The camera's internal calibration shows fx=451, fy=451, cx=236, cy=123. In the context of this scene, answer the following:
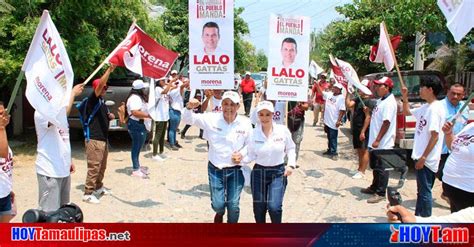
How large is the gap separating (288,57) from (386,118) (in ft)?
6.30

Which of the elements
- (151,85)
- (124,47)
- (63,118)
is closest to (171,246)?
(63,118)

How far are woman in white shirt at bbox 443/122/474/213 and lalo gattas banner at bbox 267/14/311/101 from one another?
2.13m

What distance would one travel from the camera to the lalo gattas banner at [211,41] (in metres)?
5.26

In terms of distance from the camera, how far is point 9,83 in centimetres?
911

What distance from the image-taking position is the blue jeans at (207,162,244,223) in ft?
15.1

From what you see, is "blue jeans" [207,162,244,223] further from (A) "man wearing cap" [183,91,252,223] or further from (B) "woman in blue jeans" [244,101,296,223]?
(B) "woman in blue jeans" [244,101,296,223]

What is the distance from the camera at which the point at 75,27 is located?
924 cm

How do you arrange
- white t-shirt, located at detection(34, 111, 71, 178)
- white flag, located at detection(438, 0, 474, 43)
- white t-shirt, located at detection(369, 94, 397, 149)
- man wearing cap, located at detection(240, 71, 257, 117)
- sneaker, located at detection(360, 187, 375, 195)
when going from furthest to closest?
man wearing cap, located at detection(240, 71, 257, 117) → sneaker, located at detection(360, 187, 375, 195) → white t-shirt, located at detection(369, 94, 397, 149) → white t-shirt, located at detection(34, 111, 71, 178) → white flag, located at detection(438, 0, 474, 43)

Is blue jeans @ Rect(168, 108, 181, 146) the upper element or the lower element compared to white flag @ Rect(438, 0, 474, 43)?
lower

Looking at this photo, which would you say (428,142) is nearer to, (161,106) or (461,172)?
(461,172)

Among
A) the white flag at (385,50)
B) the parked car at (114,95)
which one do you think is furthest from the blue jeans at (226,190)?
the parked car at (114,95)

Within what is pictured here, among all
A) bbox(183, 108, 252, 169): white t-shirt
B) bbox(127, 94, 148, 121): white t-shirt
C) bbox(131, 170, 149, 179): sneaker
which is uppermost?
bbox(127, 94, 148, 121): white t-shirt

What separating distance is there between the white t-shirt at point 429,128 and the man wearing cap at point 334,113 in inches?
183

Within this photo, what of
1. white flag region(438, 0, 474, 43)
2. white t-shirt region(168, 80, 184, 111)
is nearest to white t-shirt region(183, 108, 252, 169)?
white flag region(438, 0, 474, 43)
